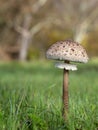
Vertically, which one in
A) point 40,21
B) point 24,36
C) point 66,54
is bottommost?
point 66,54

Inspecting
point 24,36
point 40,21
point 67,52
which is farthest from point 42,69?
point 40,21

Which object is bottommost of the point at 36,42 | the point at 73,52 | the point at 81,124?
the point at 81,124

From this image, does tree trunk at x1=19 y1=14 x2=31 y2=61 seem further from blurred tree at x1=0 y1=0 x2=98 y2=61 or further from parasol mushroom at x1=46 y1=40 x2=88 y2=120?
parasol mushroom at x1=46 y1=40 x2=88 y2=120

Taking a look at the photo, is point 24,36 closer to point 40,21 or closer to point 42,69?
point 40,21

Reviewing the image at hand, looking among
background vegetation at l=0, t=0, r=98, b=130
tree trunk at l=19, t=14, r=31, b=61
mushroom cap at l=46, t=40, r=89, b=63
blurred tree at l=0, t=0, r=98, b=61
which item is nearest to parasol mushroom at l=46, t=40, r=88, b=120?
mushroom cap at l=46, t=40, r=89, b=63

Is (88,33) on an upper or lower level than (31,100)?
upper

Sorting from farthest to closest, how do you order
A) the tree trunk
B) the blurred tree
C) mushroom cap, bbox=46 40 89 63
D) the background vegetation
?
1. the tree trunk
2. the blurred tree
3. the background vegetation
4. mushroom cap, bbox=46 40 89 63

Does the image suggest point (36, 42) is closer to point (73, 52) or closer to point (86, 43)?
point (86, 43)

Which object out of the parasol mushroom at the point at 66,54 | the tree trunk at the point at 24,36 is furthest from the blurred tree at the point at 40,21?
the parasol mushroom at the point at 66,54

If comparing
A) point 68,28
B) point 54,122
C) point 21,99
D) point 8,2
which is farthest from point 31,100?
point 68,28
